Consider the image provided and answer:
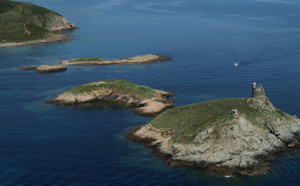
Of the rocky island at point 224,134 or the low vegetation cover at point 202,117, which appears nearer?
the rocky island at point 224,134

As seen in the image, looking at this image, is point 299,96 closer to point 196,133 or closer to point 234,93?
point 234,93

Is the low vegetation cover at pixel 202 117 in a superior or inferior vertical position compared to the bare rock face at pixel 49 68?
inferior

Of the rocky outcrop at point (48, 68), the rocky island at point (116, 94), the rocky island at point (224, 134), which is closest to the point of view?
the rocky island at point (224, 134)

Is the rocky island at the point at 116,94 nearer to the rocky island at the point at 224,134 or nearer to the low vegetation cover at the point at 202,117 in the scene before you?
the low vegetation cover at the point at 202,117

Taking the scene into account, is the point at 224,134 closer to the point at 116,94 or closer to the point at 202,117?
the point at 202,117

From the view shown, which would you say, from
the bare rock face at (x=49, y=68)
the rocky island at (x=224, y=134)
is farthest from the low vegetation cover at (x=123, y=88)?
the bare rock face at (x=49, y=68)

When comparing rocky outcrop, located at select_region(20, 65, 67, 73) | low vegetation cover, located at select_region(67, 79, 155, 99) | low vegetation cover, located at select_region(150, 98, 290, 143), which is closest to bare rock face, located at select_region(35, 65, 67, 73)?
rocky outcrop, located at select_region(20, 65, 67, 73)
